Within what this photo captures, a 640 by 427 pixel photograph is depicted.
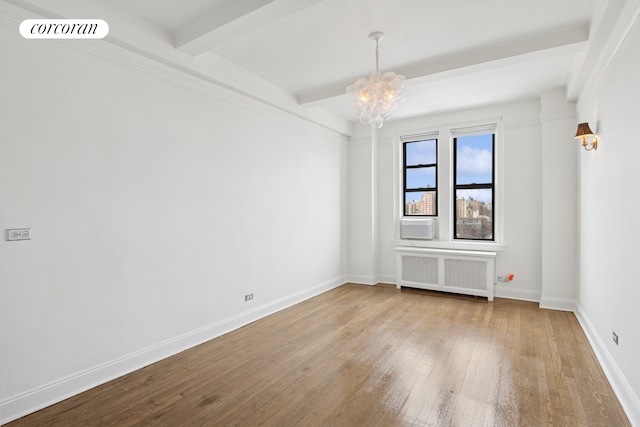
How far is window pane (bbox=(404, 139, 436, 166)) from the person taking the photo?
6.04 m

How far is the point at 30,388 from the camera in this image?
2.35 meters

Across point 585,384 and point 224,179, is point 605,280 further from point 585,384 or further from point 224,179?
point 224,179

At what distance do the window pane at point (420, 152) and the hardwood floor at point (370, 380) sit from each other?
9.71 ft

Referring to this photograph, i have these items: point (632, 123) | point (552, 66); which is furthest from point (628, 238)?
point (552, 66)

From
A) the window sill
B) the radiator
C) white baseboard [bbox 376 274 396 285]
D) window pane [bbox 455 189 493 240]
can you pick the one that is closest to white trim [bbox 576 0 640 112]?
window pane [bbox 455 189 493 240]

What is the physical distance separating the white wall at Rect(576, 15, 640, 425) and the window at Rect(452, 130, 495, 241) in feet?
5.75

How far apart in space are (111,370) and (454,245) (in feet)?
16.4

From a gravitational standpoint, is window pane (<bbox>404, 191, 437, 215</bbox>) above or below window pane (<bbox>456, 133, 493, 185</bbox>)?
below

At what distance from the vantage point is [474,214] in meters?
5.66

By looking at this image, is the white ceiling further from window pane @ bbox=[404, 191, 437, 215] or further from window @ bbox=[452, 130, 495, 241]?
window pane @ bbox=[404, 191, 437, 215]

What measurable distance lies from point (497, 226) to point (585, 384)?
303 centimetres

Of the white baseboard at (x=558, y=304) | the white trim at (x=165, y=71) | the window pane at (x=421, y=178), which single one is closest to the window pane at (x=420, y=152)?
the window pane at (x=421, y=178)

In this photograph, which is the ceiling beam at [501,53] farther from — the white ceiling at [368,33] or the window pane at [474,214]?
the window pane at [474,214]

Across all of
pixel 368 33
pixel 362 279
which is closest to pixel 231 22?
pixel 368 33
